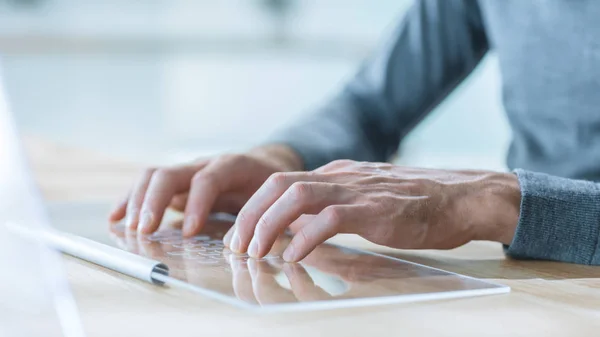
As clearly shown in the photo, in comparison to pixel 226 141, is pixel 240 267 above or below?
above

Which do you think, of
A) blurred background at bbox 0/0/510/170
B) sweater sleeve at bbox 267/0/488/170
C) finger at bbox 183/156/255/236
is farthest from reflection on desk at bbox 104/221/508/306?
blurred background at bbox 0/0/510/170

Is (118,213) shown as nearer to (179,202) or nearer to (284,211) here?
(179,202)

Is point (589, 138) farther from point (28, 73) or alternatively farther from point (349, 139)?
point (28, 73)

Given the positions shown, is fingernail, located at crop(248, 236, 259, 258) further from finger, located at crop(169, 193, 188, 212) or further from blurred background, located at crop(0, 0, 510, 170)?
blurred background, located at crop(0, 0, 510, 170)

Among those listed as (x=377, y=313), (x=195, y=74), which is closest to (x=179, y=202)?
(x=377, y=313)

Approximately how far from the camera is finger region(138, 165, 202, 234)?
3.06 ft

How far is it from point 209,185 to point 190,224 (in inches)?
3.0

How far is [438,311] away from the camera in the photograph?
0.56m

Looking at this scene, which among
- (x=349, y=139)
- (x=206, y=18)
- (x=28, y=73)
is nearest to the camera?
(x=349, y=139)

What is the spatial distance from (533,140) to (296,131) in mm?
373

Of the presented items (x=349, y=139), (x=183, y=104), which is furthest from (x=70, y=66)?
(x=349, y=139)

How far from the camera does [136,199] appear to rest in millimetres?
985

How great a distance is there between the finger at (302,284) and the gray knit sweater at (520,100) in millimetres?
251

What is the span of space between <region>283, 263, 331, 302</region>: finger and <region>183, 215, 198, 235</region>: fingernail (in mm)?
246
